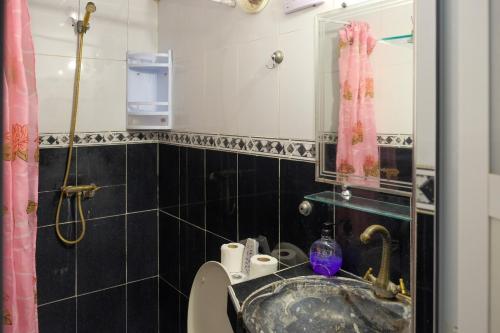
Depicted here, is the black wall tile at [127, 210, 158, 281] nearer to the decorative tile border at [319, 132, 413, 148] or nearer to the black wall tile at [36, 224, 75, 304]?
the black wall tile at [36, 224, 75, 304]

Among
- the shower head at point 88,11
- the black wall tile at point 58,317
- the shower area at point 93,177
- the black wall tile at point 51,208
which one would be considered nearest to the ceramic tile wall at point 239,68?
the shower area at point 93,177

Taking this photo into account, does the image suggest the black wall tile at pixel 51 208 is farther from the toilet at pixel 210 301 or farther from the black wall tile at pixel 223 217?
the toilet at pixel 210 301

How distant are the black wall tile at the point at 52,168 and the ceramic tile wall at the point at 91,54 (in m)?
0.12

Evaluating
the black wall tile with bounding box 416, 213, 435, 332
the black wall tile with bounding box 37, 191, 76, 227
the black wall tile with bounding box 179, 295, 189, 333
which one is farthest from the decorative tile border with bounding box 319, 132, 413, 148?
the black wall tile with bounding box 37, 191, 76, 227

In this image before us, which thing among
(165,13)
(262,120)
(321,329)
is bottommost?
(321,329)

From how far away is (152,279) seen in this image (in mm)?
2535

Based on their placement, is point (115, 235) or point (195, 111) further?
point (115, 235)

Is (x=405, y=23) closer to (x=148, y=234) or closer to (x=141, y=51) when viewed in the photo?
(x=141, y=51)

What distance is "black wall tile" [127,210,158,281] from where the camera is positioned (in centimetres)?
243

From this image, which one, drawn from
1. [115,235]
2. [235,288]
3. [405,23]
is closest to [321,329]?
[235,288]

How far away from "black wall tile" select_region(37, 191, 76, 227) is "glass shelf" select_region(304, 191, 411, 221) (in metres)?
1.48

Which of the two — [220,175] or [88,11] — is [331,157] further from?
[88,11]

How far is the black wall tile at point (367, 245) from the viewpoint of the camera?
115 centimetres

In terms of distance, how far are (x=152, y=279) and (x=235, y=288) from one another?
150 cm
